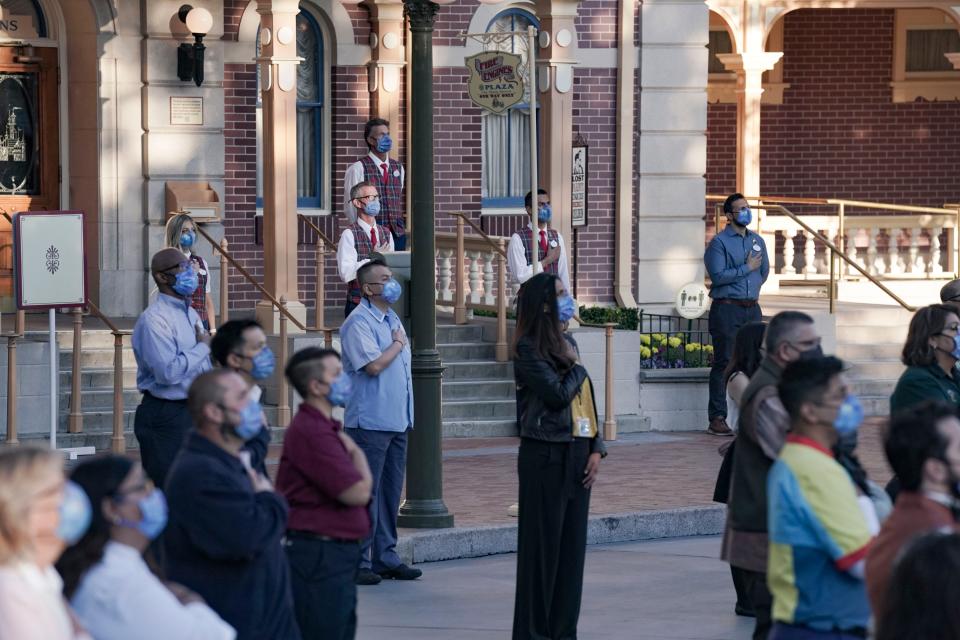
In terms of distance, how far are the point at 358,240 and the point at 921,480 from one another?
8.24m

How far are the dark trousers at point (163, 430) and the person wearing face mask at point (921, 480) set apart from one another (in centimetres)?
458

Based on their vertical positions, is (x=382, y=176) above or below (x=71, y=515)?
above

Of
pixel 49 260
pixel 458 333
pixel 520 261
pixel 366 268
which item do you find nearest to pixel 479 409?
pixel 458 333

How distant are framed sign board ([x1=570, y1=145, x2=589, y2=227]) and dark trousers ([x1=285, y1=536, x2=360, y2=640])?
1065 cm

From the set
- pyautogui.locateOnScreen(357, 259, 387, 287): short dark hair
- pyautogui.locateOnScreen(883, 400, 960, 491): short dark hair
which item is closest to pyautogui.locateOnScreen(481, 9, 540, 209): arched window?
pyautogui.locateOnScreen(357, 259, 387, 287): short dark hair

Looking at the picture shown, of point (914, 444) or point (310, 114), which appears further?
point (310, 114)

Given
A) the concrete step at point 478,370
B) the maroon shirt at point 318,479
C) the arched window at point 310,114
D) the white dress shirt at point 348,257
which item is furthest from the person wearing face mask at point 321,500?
the arched window at point 310,114

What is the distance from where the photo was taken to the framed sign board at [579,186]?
1731 cm

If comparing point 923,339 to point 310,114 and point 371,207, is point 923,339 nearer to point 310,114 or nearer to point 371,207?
point 371,207

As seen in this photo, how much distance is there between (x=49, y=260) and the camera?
489 inches

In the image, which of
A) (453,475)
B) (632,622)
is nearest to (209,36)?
(453,475)

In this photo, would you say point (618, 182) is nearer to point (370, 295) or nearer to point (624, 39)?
point (624, 39)

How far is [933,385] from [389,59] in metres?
10.5

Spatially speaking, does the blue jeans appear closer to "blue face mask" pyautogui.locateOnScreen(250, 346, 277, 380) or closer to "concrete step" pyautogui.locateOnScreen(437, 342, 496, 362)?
"blue face mask" pyautogui.locateOnScreen(250, 346, 277, 380)
